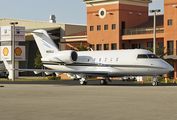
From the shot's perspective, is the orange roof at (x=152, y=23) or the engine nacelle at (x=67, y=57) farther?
the orange roof at (x=152, y=23)

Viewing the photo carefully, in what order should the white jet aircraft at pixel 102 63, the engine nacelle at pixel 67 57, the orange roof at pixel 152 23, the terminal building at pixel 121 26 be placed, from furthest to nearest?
the orange roof at pixel 152 23 < the terminal building at pixel 121 26 < the engine nacelle at pixel 67 57 < the white jet aircraft at pixel 102 63

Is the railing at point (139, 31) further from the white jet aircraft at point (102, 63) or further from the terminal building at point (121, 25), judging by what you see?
the white jet aircraft at point (102, 63)

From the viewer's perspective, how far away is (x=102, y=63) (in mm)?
33344

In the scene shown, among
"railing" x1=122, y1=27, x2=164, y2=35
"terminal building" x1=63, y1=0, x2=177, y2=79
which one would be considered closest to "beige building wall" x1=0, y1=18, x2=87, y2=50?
"terminal building" x1=63, y1=0, x2=177, y2=79

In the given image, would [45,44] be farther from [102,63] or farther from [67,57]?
[102,63]

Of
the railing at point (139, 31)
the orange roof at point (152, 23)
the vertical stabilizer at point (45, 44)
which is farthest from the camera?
the orange roof at point (152, 23)

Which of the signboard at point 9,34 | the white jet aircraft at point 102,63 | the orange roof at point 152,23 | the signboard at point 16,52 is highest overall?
the orange roof at point 152,23

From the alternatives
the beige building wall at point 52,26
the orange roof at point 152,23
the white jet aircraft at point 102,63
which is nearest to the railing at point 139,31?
the orange roof at point 152,23

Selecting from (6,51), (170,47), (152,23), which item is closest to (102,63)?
(170,47)

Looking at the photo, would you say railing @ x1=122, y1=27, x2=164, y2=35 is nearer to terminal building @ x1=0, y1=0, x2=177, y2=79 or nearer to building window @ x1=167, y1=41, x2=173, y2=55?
terminal building @ x1=0, y1=0, x2=177, y2=79

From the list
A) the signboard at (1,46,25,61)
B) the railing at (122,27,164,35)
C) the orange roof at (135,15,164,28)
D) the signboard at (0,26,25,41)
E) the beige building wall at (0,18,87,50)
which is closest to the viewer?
the railing at (122,27,164,35)

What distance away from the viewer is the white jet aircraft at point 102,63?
99.0ft

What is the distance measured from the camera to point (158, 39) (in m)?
57.3

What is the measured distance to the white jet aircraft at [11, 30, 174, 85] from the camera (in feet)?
99.0
